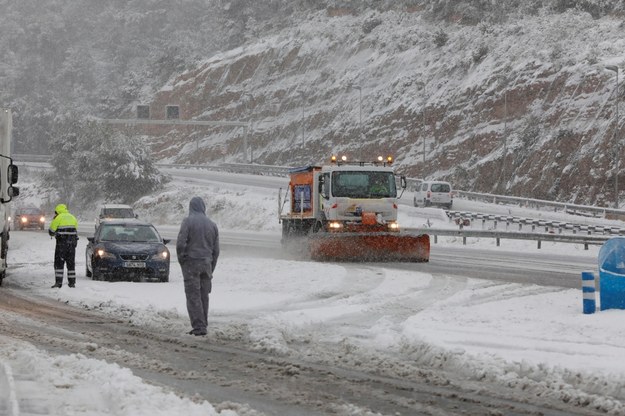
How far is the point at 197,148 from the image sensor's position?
10162cm

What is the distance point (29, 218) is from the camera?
5681 cm

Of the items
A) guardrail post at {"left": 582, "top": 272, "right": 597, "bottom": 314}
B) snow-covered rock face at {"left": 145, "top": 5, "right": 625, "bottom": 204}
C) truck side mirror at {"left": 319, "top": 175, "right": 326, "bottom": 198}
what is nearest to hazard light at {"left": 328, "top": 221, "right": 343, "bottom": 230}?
truck side mirror at {"left": 319, "top": 175, "right": 326, "bottom": 198}

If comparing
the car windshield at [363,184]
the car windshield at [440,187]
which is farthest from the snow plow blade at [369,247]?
the car windshield at [440,187]

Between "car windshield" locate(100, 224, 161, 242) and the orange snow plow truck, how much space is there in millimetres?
5710

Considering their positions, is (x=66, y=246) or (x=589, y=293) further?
(x=66, y=246)

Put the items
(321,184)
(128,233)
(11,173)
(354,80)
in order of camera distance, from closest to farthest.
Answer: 1. (11,173)
2. (128,233)
3. (321,184)
4. (354,80)

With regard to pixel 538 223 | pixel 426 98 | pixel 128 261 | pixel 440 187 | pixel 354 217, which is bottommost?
pixel 128 261

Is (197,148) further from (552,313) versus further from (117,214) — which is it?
(552,313)

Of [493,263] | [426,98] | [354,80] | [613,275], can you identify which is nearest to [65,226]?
[613,275]

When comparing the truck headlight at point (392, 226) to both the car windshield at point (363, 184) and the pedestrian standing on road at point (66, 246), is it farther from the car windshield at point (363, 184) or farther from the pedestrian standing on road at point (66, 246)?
the pedestrian standing on road at point (66, 246)

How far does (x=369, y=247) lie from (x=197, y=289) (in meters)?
14.8

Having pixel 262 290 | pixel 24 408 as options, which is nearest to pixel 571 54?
pixel 262 290

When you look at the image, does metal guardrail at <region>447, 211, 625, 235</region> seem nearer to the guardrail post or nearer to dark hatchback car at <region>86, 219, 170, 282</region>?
dark hatchback car at <region>86, 219, 170, 282</region>

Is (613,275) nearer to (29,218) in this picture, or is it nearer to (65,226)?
(65,226)
